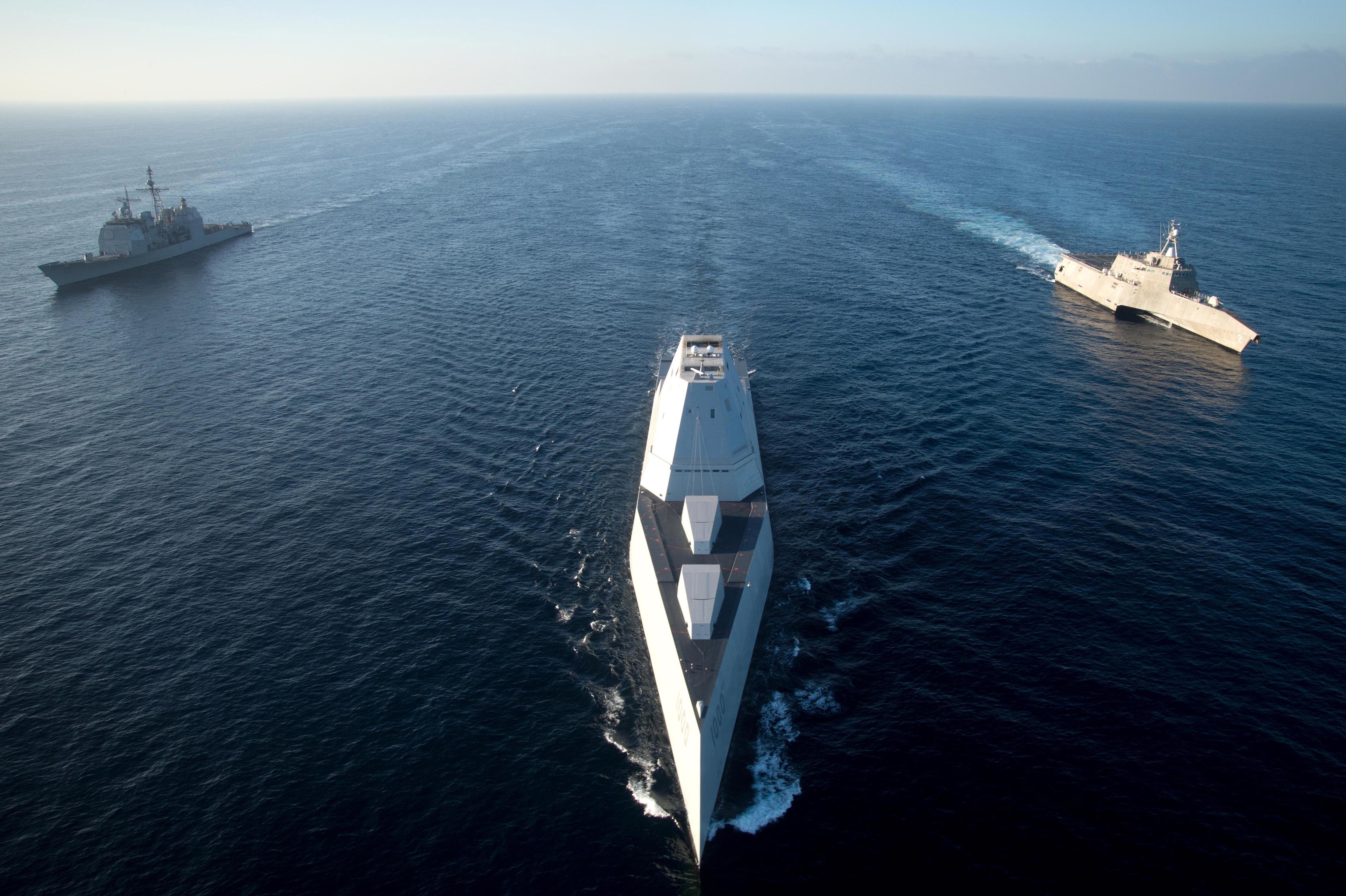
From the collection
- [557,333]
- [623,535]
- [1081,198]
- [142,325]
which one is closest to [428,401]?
[557,333]

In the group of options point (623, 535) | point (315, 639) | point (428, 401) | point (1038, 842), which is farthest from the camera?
point (428, 401)

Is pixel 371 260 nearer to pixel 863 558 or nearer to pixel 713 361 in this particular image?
pixel 713 361

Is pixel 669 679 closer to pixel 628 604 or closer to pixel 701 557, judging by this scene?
pixel 701 557

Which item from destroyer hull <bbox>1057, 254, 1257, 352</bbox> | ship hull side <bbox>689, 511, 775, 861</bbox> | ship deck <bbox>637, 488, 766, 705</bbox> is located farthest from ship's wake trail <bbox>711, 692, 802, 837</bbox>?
destroyer hull <bbox>1057, 254, 1257, 352</bbox>

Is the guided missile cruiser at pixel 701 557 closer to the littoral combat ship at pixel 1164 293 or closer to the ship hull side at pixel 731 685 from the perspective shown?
the ship hull side at pixel 731 685

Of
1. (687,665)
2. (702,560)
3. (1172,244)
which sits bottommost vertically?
(687,665)

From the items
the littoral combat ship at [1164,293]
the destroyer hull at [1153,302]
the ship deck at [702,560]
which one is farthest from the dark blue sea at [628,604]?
the ship deck at [702,560]

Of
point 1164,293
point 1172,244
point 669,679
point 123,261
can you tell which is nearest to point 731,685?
point 669,679
